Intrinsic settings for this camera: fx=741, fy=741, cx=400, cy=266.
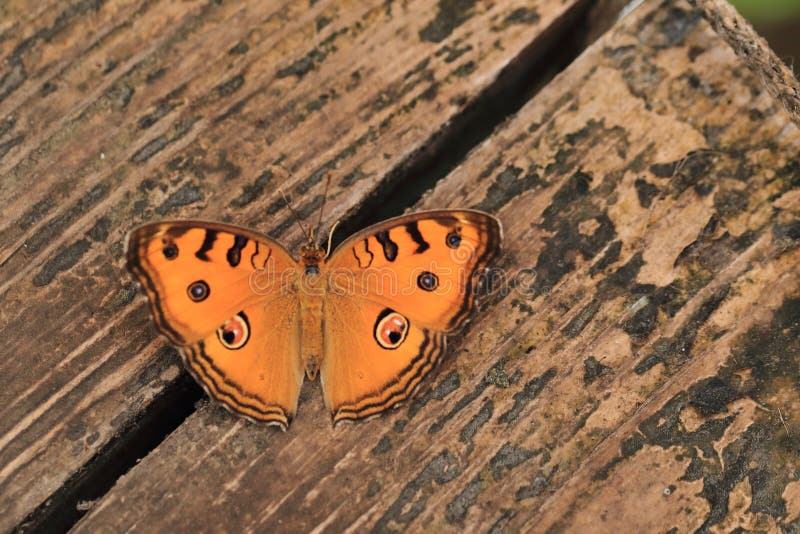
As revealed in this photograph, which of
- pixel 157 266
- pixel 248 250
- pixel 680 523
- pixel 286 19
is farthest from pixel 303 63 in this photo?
pixel 680 523

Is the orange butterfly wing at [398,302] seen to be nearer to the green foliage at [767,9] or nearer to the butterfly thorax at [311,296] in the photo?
the butterfly thorax at [311,296]

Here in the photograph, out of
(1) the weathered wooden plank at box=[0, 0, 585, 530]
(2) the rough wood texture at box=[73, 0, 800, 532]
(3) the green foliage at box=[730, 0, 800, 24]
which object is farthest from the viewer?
(3) the green foliage at box=[730, 0, 800, 24]

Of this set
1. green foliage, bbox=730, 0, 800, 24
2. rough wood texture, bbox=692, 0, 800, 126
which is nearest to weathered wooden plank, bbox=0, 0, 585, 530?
rough wood texture, bbox=692, 0, 800, 126

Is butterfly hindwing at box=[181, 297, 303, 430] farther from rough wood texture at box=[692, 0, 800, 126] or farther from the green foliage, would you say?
the green foliage

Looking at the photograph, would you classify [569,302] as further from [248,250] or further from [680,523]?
[248,250]

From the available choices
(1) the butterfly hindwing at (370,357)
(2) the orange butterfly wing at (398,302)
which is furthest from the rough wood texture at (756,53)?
(1) the butterfly hindwing at (370,357)
